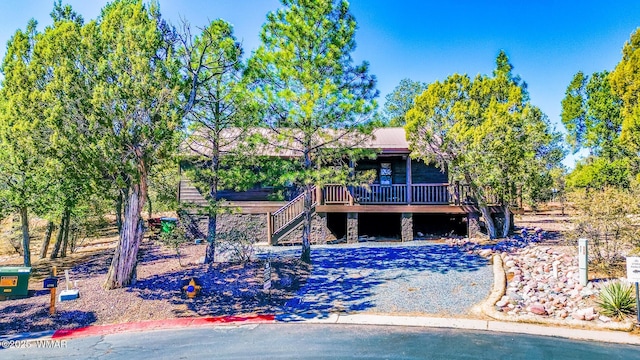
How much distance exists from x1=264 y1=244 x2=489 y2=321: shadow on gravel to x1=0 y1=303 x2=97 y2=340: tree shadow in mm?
4297

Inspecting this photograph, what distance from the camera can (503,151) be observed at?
1352 cm

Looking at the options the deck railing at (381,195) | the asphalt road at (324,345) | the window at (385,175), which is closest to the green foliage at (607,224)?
the asphalt road at (324,345)

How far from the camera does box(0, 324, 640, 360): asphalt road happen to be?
6301mm

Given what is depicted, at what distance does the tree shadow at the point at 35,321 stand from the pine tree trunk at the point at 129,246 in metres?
1.38

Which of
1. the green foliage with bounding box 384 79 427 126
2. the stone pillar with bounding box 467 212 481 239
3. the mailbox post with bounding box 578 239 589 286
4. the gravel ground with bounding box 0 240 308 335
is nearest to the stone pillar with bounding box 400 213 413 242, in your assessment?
the stone pillar with bounding box 467 212 481 239

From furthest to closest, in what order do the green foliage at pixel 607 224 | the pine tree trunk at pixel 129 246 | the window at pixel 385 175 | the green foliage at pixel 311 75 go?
the window at pixel 385 175 < the green foliage at pixel 311 75 < the pine tree trunk at pixel 129 246 < the green foliage at pixel 607 224

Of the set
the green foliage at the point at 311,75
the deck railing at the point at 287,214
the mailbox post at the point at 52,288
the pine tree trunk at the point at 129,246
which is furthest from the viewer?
the deck railing at the point at 287,214

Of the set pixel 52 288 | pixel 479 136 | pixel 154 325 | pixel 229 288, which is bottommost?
pixel 154 325

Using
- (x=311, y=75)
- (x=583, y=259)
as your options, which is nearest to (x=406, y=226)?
(x=583, y=259)

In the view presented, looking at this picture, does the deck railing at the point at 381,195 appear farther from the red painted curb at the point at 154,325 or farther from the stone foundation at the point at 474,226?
the red painted curb at the point at 154,325

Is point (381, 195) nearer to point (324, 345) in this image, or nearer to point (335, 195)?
point (335, 195)

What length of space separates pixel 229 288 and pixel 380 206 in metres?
7.73

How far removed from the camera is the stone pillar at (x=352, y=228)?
1606 centimetres

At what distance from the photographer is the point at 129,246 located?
10008mm
